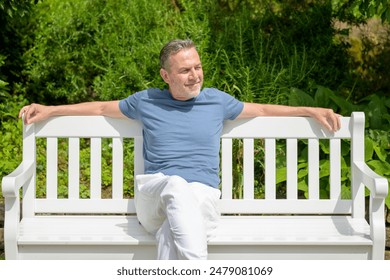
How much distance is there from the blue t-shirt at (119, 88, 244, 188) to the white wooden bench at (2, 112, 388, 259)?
0.17 meters

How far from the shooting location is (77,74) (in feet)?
23.8

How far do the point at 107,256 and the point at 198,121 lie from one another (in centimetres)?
80

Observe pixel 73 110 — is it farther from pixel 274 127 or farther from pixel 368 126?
pixel 368 126

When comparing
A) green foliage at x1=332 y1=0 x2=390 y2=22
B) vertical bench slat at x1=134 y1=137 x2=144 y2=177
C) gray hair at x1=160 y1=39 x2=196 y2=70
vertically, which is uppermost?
green foliage at x1=332 y1=0 x2=390 y2=22

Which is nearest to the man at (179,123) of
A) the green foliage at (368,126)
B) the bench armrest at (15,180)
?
the bench armrest at (15,180)

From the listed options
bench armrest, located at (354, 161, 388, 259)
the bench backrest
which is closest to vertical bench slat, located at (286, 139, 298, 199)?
the bench backrest

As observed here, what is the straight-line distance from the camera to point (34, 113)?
15.4ft

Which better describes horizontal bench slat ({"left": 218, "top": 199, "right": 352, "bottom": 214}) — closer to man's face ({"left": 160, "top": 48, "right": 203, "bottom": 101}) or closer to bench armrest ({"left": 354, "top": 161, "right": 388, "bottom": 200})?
bench armrest ({"left": 354, "top": 161, "right": 388, "bottom": 200})

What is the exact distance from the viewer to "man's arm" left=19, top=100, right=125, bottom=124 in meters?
4.67

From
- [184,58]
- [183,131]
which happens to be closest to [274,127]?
[183,131]


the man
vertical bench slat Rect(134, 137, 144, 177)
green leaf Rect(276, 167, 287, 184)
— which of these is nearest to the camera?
the man

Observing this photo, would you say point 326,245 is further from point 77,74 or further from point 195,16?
point 77,74

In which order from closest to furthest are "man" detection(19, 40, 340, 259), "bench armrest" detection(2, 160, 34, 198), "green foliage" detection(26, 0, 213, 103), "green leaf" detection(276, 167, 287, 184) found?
"bench armrest" detection(2, 160, 34, 198) → "man" detection(19, 40, 340, 259) → "green leaf" detection(276, 167, 287, 184) → "green foliage" detection(26, 0, 213, 103)
